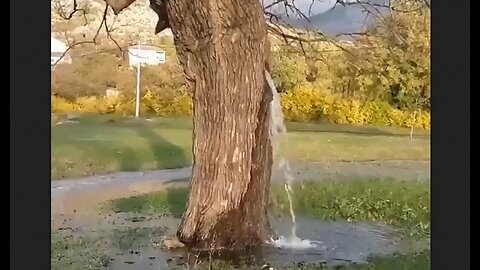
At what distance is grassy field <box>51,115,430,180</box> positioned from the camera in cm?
210

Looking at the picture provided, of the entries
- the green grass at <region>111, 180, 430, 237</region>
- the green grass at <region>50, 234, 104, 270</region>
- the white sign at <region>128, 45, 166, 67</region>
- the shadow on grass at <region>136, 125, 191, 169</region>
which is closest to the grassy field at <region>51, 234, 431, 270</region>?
the green grass at <region>50, 234, 104, 270</region>

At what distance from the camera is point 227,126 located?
6.85 ft

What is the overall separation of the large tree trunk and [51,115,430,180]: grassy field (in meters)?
0.07

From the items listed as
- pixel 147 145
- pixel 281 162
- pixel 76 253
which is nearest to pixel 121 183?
pixel 147 145

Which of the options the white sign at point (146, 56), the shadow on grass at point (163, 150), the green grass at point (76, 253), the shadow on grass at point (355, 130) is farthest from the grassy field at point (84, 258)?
the white sign at point (146, 56)

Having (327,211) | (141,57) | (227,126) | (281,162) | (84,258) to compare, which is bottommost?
(84,258)

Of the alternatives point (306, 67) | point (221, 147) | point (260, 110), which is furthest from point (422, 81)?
point (221, 147)

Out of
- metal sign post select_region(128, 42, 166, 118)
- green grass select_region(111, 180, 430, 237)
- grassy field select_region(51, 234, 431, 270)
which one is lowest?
grassy field select_region(51, 234, 431, 270)

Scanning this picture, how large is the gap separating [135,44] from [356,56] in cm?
68

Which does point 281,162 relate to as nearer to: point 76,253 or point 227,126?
point 227,126

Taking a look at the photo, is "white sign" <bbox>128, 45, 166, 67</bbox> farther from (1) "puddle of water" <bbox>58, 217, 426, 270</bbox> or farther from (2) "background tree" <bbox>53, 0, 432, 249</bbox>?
(1) "puddle of water" <bbox>58, 217, 426, 270</bbox>

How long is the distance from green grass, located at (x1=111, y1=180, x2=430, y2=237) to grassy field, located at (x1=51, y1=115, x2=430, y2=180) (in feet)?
0.28

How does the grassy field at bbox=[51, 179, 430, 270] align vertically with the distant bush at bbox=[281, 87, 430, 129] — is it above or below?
below

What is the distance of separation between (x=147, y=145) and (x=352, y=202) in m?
0.65
